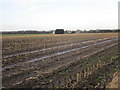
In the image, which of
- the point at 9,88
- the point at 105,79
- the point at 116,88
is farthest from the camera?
the point at 105,79

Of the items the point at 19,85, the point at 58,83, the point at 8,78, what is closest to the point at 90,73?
the point at 58,83

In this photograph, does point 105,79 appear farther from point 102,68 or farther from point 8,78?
point 8,78

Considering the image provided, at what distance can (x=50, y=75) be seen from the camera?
9125 millimetres

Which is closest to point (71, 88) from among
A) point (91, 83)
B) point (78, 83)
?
point (78, 83)

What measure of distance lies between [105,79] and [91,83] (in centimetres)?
94

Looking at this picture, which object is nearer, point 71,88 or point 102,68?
point 71,88

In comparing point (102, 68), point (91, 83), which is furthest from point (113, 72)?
point (91, 83)

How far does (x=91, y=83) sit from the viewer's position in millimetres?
7676

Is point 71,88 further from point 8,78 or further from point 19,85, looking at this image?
point 8,78

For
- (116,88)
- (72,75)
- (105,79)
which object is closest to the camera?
(116,88)

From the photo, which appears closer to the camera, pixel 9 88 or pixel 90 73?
pixel 9 88

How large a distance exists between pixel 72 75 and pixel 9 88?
11.4 feet

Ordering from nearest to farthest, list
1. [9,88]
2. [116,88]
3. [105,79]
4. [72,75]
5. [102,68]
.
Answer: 1. [116,88]
2. [9,88]
3. [105,79]
4. [72,75]
5. [102,68]

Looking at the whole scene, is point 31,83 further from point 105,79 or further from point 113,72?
point 113,72
